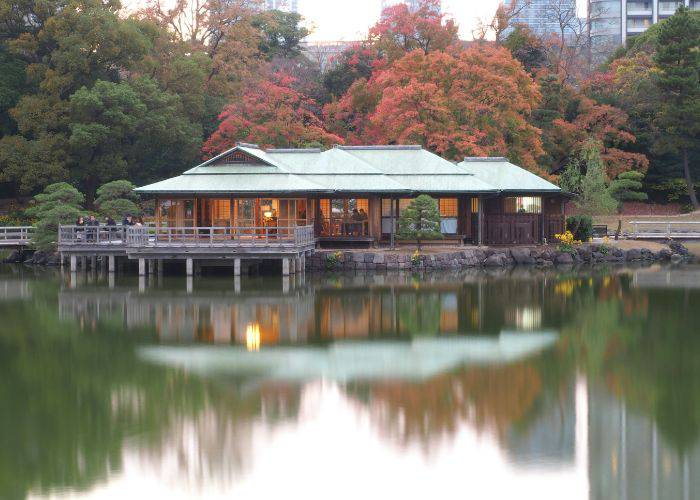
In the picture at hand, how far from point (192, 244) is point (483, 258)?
36.3 ft

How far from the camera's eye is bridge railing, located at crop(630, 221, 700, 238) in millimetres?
45000

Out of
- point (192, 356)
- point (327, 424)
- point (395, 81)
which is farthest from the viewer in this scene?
point (395, 81)

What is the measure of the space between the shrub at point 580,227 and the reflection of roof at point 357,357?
22029 mm

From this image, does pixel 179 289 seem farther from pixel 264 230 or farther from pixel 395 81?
pixel 395 81

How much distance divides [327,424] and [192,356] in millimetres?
5531

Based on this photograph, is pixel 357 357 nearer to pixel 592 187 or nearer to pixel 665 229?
pixel 592 187

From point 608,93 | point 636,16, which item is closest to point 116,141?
point 608,93

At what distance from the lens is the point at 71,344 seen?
64.6ft

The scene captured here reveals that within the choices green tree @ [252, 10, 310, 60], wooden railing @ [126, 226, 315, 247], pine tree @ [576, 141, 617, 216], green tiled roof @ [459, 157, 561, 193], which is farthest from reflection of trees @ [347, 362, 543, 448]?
green tree @ [252, 10, 310, 60]

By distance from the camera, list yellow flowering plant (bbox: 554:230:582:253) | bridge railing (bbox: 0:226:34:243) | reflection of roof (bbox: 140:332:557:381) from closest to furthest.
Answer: reflection of roof (bbox: 140:332:557:381)
yellow flowering plant (bbox: 554:230:582:253)
bridge railing (bbox: 0:226:34:243)

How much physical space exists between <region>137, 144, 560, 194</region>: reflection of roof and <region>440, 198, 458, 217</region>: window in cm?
126

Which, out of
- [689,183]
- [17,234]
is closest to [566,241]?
[689,183]

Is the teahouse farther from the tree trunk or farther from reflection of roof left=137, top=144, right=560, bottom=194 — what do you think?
the tree trunk

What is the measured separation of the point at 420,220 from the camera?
37.2m
